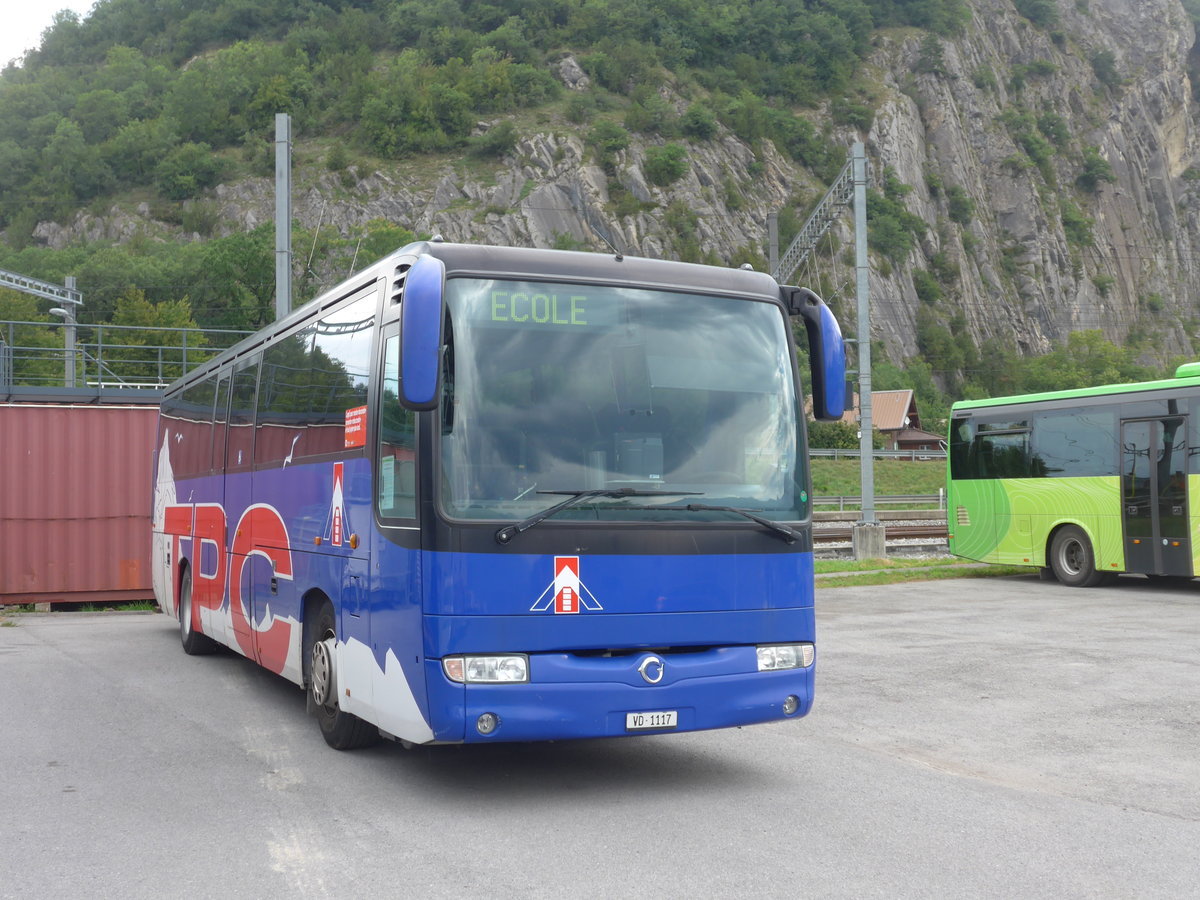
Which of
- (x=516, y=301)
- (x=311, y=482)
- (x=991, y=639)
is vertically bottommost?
(x=991, y=639)

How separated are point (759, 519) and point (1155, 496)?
1440 cm

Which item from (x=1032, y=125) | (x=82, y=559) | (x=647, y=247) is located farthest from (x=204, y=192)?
(x=82, y=559)

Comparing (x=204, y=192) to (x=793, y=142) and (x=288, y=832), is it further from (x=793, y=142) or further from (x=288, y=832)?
(x=288, y=832)

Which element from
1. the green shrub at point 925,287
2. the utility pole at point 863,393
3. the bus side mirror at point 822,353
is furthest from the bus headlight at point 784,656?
the green shrub at point 925,287

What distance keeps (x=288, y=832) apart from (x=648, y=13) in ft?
472

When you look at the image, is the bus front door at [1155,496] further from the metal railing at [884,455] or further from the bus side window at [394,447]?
the metal railing at [884,455]

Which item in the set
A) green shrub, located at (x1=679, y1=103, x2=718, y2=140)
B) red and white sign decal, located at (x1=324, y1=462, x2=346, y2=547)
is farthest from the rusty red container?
green shrub, located at (x1=679, y1=103, x2=718, y2=140)

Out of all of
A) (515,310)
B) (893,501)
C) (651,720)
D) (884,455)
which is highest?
(515,310)

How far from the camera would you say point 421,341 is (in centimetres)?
596

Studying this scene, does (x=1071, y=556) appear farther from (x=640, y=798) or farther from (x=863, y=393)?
(x=640, y=798)

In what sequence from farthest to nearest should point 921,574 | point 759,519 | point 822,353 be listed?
point 921,574 < point 822,353 < point 759,519

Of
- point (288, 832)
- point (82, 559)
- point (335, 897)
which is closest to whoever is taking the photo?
point (335, 897)

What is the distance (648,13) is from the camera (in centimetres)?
13988

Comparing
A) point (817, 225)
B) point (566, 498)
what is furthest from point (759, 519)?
point (817, 225)
